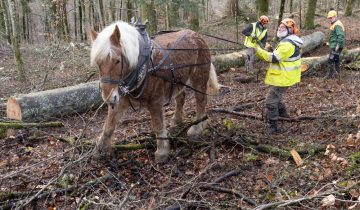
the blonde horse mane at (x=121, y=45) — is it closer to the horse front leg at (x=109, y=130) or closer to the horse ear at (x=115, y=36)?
the horse ear at (x=115, y=36)

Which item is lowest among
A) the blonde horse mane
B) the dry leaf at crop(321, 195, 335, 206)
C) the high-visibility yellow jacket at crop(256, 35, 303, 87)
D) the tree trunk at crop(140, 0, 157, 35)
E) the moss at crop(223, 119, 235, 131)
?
the moss at crop(223, 119, 235, 131)

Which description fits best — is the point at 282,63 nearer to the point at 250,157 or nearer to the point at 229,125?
the point at 229,125

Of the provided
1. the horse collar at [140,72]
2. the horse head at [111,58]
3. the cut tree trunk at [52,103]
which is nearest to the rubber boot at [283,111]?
the horse collar at [140,72]

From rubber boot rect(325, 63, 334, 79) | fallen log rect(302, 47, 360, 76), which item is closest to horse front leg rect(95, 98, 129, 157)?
fallen log rect(302, 47, 360, 76)

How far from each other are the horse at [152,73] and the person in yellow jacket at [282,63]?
3.58 ft

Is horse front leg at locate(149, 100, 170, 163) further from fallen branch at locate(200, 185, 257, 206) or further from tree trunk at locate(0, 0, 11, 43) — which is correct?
tree trunk at locate(0, 0, 11, 43)

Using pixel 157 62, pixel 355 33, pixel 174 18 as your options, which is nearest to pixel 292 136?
pixel 157 62

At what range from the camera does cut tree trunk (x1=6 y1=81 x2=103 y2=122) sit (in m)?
7.18

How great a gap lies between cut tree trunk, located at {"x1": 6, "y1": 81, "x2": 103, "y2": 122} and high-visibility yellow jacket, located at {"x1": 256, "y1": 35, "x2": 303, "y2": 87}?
3.93 metres

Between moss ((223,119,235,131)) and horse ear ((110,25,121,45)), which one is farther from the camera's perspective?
moss ((223,119,235,131))

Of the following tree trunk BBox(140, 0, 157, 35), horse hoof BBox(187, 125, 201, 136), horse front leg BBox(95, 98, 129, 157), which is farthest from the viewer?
tree trunk BBox(140, 0, 157, 35)

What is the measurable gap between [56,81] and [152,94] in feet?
23.2

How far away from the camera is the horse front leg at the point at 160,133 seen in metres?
5.28

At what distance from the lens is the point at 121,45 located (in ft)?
14.4
